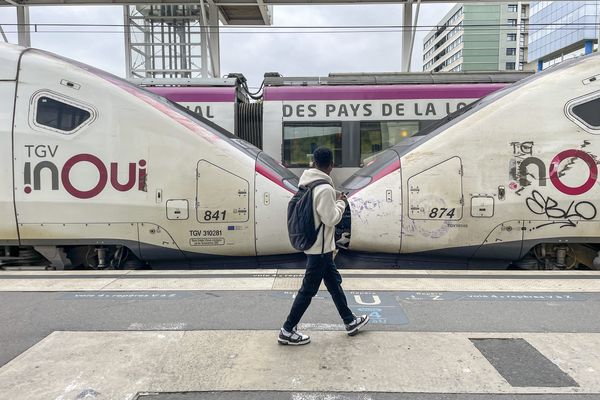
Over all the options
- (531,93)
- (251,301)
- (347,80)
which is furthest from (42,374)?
(347,80)

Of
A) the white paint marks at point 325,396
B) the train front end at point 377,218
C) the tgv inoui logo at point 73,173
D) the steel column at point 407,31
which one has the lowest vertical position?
the white paint marks at point 325,396

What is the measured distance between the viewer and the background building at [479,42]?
7500 cm

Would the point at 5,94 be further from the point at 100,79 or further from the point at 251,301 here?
the point at 251,301

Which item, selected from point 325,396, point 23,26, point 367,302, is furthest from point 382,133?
point 23,26

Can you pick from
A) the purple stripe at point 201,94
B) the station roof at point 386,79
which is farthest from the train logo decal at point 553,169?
the purple stripe at point 201,94

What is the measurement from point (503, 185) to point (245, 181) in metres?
3.25

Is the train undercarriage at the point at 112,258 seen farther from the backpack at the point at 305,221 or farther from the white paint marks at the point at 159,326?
the backpack at the point at 305,221

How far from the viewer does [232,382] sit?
9.98ft

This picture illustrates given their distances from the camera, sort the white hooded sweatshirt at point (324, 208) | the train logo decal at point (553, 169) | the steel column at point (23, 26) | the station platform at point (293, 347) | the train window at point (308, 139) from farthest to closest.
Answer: the steel column at point (23, 26), the train window at point (308, 139), the train logo decal at point (553, 169), the white hooded sweatshirt at point (324, 208), the station platform at point (293, 347)

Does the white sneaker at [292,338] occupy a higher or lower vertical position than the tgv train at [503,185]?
lower

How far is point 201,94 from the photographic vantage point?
396 inches

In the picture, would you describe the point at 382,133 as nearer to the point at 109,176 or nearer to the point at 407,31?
the point at 109,176

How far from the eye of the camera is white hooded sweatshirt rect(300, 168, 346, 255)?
3.46 meters

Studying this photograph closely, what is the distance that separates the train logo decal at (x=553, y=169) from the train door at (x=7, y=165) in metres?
6.32
